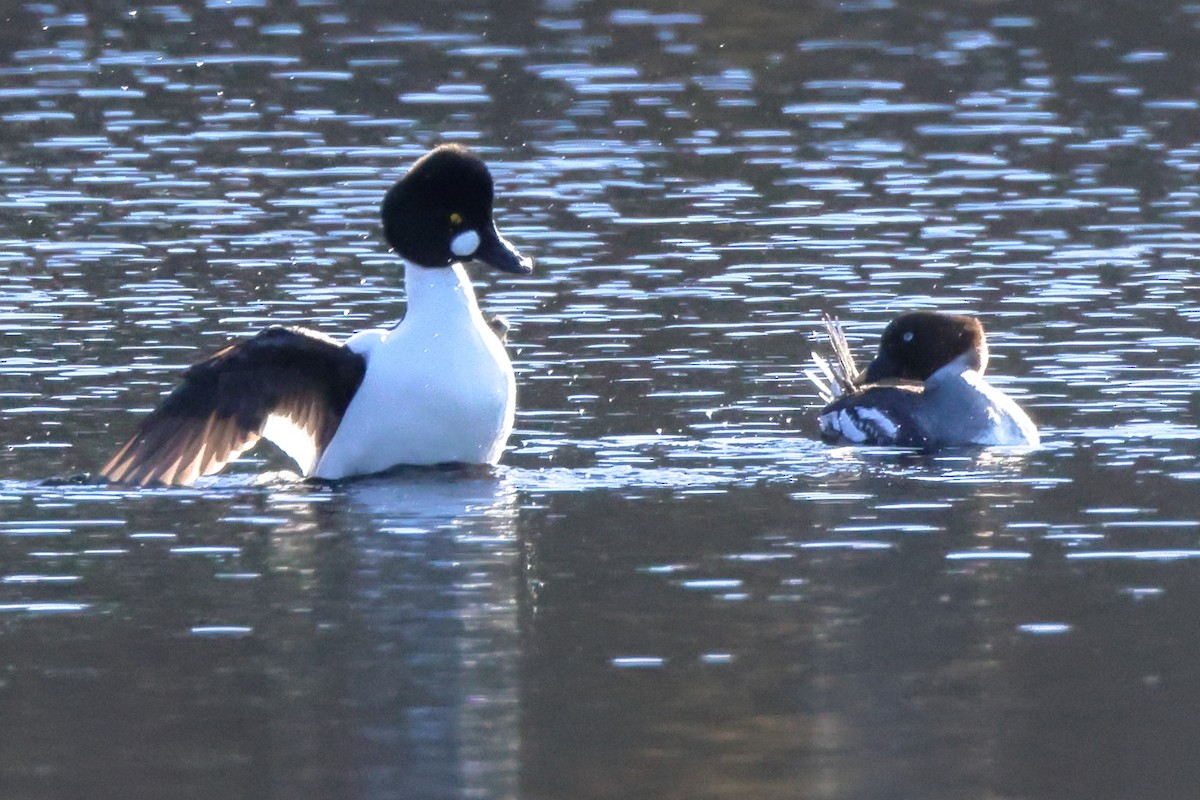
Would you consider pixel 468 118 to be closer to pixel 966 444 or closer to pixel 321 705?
pixel 966 444

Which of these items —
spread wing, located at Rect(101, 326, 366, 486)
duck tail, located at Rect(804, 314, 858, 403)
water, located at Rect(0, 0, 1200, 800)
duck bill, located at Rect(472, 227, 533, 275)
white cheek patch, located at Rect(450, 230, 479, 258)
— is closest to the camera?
water, located at Rect(0, 0, 1200, 800)

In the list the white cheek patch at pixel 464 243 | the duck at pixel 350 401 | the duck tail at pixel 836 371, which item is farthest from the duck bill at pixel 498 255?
the duck tail at pixel 836 371

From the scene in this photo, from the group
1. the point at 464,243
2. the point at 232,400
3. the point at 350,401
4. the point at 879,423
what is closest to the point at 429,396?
the point at 350,401

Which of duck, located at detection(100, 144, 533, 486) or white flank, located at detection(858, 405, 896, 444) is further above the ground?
duck, located at detection(100, 144, 533, 486)

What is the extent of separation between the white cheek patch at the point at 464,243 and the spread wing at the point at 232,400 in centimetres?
79

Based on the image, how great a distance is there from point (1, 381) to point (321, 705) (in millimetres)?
6032

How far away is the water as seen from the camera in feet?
25.4

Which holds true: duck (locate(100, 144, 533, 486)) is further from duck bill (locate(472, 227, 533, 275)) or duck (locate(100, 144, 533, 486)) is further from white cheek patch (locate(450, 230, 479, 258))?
duck bill (locate(472, 227, 533, 275))

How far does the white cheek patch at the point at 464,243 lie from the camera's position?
12.3m

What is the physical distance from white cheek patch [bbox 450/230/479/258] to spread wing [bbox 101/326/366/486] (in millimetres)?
788

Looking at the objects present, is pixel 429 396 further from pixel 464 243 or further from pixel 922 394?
pixel 922 394

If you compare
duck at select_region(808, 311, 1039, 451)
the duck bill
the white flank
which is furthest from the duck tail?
the duck bill

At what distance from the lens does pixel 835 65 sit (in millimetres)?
27344

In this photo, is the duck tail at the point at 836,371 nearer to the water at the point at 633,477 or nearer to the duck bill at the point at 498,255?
the water at the point at 633,477
